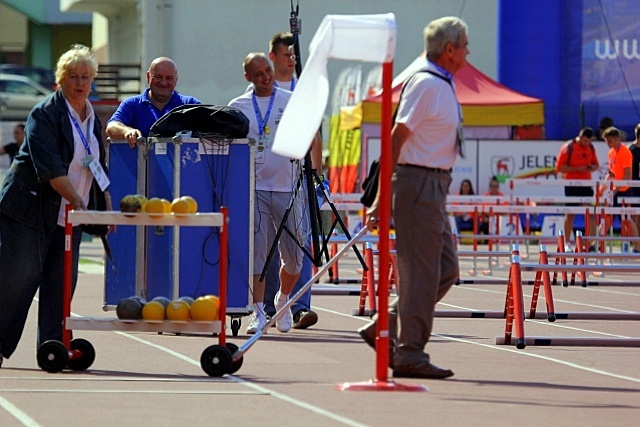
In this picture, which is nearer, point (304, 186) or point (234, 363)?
point (234, 363)

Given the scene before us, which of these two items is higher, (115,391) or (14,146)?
(14,146)

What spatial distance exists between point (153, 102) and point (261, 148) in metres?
0.92

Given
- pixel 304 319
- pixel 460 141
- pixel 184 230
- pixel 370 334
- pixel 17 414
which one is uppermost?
pixel 460 141

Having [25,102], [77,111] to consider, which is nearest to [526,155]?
[77,111]

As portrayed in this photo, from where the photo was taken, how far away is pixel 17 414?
24.5 ft

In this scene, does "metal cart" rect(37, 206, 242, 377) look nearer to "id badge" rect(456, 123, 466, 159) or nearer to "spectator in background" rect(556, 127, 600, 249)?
"id badge" rect(456, 123, 466, 159)

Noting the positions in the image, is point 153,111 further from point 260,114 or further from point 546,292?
→ point 546,292

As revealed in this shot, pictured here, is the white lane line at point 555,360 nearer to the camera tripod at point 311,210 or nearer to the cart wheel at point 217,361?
the camera tripod at point 311,210

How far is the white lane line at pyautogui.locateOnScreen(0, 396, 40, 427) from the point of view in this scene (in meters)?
7.19

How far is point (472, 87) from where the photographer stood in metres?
30.8

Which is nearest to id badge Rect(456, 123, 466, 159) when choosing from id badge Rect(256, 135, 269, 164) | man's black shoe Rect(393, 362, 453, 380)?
man's black shoe Rect(393, 362, 453, 380)

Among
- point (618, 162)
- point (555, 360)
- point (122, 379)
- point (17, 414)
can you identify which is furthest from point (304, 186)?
point (618, 162)

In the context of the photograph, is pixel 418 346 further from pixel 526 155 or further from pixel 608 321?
pixel 526 155

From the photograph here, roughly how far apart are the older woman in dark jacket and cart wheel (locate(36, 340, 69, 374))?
38 cm
